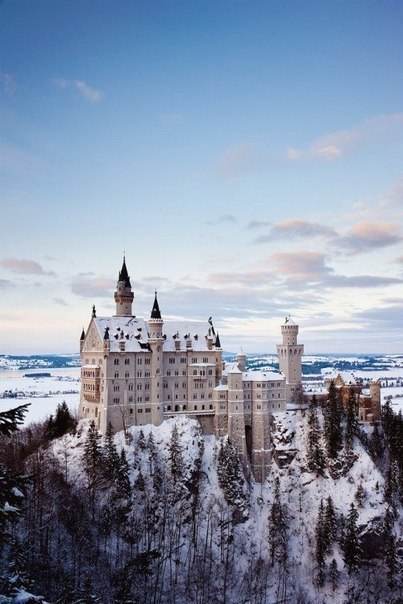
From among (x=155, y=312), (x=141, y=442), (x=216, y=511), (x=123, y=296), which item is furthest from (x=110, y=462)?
(x=123, y=296)

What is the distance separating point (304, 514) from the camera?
3954 inches

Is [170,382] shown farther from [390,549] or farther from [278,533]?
[390,549]

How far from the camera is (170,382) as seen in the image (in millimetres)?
108438

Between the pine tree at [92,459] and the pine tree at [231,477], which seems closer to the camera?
the pine tree at [92,459]

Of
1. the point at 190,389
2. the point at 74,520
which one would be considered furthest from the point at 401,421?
the point at 74,520

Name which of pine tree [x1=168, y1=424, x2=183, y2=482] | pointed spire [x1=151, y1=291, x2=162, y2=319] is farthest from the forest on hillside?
pointed spire [x1=151, y1=291, x2=162, y2=319]

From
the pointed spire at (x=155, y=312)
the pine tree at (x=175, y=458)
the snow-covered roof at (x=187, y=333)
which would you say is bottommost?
the pine tree at (x=175, y=458)

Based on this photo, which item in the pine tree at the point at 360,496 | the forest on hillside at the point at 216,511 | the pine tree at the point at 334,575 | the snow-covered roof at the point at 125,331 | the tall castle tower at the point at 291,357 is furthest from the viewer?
the tall castle tower at the point at 291,357

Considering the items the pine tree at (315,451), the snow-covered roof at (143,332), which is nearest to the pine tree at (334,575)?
the pine tree at (315,451)

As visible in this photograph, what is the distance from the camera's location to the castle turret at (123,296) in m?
112

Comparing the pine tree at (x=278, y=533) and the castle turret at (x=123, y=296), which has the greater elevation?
the castle turret at (x=123, y=296)

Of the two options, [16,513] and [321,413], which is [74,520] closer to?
[321,413]

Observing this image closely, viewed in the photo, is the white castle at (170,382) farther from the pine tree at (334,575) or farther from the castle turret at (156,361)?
the pine tree at (334,575)

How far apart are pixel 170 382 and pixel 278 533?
1269 inches
